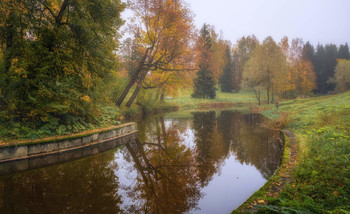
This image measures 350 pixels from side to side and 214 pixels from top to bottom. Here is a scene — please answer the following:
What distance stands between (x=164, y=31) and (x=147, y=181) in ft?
46.4

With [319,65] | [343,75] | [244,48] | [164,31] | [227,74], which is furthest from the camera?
[244,48]

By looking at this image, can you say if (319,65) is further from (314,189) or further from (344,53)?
(314,189)

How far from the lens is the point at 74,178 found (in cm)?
534

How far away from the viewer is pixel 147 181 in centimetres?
514

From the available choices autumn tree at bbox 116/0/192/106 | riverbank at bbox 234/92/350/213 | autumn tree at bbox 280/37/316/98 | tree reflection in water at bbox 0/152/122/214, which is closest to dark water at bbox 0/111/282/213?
tree reflection in water at bbox 0/152/122/214

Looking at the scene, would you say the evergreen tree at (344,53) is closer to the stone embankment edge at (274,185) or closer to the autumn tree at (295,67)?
the autumn tree at (295,67)

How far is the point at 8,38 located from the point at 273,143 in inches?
470

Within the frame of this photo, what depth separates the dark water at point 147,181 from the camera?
13.1ft

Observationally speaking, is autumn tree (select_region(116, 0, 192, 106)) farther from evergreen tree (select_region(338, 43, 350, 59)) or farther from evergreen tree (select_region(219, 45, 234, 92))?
evergreen tree (select_region(338, 43, 350, 59))

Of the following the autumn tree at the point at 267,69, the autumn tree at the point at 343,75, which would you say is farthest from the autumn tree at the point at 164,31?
the autumn tree at the point at 343,75

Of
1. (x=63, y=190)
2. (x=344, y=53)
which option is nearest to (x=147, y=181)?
(x=63, y=190)

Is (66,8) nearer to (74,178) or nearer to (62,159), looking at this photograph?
(62,159)

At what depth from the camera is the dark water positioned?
399 cm

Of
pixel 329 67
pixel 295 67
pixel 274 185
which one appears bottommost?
pixel 274 185
